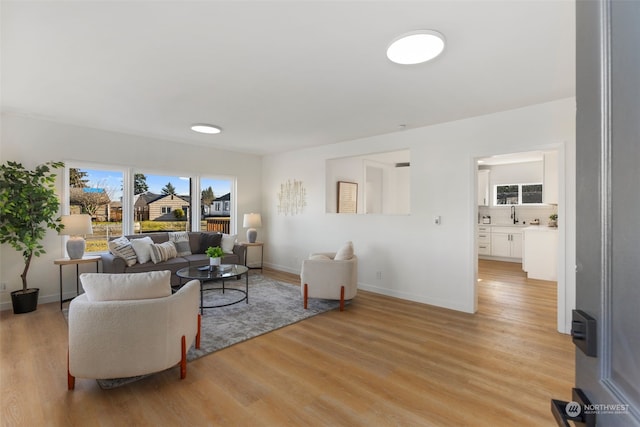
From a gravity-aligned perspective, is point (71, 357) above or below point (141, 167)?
below

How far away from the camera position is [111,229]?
16.5 feet

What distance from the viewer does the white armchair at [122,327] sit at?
210cm

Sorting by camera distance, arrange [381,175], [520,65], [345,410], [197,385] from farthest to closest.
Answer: [381,175] < [520,65] < [197,385] < [345,410]

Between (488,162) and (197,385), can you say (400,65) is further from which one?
(488,162)

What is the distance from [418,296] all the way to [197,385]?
3171mm

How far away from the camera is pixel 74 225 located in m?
4.11

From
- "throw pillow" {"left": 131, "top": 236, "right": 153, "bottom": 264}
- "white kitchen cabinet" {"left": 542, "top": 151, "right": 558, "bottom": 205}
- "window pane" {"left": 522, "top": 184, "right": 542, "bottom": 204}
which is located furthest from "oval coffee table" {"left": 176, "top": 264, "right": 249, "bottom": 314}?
"window pane" {"left": 522, "top": 184, "right": 542, "bottom": 204}

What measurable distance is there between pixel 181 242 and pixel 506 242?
7.36m

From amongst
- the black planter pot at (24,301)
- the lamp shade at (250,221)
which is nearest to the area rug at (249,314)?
the black planter pot at (24,301)

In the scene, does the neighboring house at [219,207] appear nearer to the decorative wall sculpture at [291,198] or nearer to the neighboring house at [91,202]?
the decorative wall sculpture at [291,198]

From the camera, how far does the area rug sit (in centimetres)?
300

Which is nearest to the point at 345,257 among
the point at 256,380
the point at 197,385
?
the point at 256,380

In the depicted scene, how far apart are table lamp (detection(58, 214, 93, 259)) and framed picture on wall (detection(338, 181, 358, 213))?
13.4 feet

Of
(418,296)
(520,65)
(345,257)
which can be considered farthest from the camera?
(418,296)
